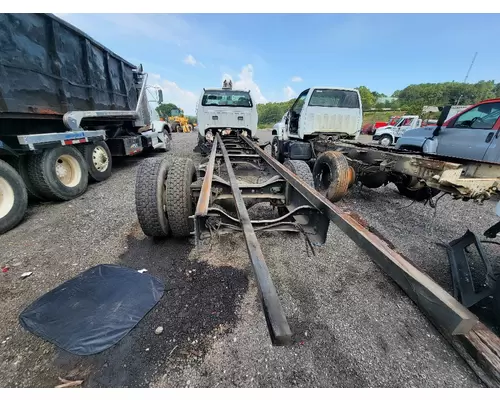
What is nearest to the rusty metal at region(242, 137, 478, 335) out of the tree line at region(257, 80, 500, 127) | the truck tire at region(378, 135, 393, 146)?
the truck tire at region(378, 135, 393, 146)

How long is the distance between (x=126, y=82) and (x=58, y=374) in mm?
8549

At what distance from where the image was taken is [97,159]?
18.6ft

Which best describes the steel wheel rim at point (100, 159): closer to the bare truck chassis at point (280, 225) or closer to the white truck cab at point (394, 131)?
the bare truck chassis at point (280, 225)

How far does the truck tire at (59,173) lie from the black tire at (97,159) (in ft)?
1.25

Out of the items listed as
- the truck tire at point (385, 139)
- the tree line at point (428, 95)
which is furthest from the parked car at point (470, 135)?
the tree line at point (428, 95)

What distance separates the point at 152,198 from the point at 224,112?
5.65 m

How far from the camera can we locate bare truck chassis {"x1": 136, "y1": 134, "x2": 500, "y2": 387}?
0.99 metres

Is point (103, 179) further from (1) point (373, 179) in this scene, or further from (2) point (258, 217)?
(1) point (373, 179)

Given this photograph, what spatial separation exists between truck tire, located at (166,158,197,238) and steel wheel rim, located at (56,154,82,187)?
3.22 m

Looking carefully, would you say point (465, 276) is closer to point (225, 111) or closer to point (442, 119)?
point (442, 119)

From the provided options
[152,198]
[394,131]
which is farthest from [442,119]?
[394,131]

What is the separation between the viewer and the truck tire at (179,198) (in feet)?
8.80

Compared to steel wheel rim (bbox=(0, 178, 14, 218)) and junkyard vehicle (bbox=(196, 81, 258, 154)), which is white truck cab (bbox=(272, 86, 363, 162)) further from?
steel wheel rim (bbox=(0, 178, 14, 218))

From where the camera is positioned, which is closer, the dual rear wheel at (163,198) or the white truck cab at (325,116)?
the dual rear wheel at (163,198)
